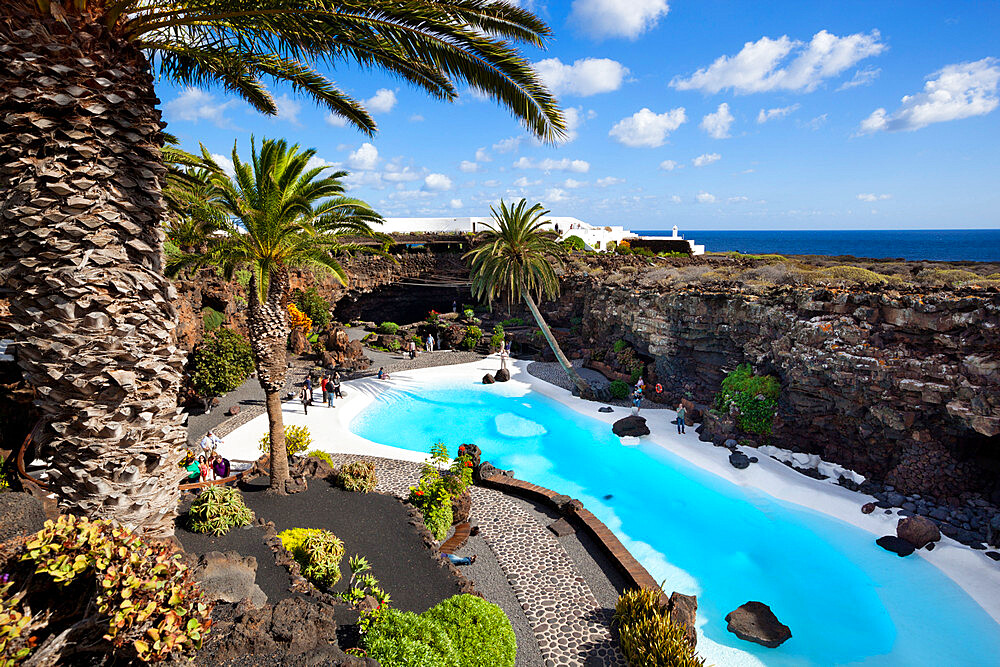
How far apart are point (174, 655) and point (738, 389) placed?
22.0 meters

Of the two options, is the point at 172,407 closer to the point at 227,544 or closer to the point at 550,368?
the point at 227,544

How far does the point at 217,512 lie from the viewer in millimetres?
11117

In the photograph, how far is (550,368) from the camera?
1313 inches

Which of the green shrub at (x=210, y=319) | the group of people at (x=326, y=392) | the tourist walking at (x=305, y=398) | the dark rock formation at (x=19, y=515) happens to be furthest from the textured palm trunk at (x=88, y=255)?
the green shrub at (x=210, y=319)

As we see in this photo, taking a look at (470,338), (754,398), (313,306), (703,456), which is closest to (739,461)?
(703,456)

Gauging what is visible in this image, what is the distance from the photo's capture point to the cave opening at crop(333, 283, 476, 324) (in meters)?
44.8

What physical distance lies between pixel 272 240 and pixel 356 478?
7.30 metres

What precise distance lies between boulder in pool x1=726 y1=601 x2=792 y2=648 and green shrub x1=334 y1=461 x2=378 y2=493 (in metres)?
10.4

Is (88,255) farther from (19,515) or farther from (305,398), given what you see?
(305,398)

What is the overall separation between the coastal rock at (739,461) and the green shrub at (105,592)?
1936cm

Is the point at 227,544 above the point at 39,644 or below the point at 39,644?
below

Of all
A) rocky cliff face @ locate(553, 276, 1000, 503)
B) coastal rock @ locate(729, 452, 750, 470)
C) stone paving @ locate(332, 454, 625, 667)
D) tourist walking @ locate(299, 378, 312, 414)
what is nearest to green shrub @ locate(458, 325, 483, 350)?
tourist walking @ locate(299, 378, 312, 414)

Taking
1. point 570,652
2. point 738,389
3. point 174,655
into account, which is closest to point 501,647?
point 570,652

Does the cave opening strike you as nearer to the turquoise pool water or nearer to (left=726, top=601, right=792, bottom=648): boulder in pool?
the turquoise pool water
